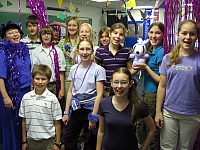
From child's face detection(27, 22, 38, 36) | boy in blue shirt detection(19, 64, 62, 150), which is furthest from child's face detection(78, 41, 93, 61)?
child's face detection(27, 22, 38, 36)

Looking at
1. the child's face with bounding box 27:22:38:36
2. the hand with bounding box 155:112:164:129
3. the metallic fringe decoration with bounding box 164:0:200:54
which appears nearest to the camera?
the hand with bounding box 155:112:164:129

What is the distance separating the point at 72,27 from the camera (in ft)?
8.67

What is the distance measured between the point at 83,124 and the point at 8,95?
729mm

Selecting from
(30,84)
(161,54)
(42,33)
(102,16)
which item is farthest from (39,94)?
(102,16)

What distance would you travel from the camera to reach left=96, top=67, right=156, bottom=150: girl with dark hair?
155 centimetres

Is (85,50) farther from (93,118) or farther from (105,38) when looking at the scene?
(105,38)

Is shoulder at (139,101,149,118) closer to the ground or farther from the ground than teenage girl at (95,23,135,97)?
closer to the ground

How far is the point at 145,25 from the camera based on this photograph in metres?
7.88

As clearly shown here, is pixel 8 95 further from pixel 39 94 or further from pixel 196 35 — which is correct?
pixel 196 35

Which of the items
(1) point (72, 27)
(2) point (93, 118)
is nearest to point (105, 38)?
(1) point (72, 27)

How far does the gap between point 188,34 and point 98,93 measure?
0.85 m

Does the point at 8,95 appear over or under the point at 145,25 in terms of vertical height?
under

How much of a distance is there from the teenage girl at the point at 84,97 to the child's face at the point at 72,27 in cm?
64

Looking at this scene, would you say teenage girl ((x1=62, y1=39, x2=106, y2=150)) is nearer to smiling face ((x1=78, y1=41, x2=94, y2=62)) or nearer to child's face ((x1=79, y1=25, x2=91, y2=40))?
smiling face ((x1=78, y1=41, x2=94, y2=62))
